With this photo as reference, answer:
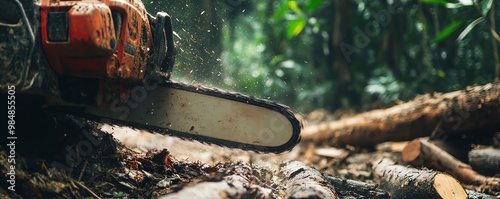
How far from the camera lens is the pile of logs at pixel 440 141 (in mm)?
2624

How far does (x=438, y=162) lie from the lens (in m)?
3.31

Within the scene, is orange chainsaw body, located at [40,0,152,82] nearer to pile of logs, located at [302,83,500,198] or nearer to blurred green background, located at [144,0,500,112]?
pile of logs, located at [302,83,500,198]

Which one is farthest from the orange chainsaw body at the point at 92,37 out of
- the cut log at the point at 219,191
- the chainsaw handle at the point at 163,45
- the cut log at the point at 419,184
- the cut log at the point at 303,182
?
the cut log at the point at 419,184

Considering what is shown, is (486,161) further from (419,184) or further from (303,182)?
(303,182)

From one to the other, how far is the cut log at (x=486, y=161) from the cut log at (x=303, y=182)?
156 cm

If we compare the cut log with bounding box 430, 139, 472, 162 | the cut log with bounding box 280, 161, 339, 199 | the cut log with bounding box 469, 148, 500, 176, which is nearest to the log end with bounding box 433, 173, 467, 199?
the cut log with bounding box 280, 161, 339, 199

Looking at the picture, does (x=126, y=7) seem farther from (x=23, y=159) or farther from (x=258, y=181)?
(x=258, y=181)

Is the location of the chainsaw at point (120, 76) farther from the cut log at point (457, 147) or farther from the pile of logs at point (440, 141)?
the cut log at point (457, 147)

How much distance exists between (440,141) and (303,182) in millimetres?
2146

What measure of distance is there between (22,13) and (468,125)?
11.5 feet

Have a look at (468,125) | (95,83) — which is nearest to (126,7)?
(95,83)

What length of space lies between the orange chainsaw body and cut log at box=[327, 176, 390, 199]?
4.88 ft

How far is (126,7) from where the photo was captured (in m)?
1.94

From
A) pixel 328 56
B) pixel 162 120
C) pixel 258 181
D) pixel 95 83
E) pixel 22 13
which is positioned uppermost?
pixel 328 56
